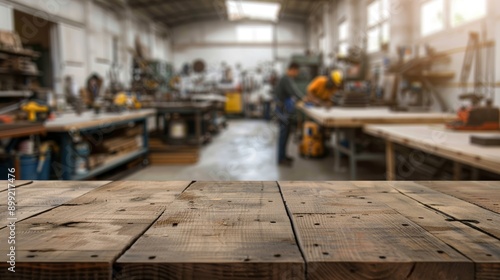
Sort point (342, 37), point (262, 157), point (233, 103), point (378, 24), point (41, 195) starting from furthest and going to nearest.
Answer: point (233, 103) → point (342, 37) → point (378, 24) → point (262, 157) → point (41, 195)

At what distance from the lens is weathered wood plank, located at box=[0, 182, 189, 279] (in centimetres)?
71

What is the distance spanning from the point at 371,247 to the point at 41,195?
0.89 metres

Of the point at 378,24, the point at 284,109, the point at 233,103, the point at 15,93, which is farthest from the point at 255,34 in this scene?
the point at 15,93

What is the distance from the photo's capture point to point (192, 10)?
13297mm

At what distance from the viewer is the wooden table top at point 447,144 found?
2.07m

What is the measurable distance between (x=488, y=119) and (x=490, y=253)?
2.74 metres

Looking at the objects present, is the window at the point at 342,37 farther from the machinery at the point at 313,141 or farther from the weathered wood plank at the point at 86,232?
the weathered wood plank at the point at 86,232

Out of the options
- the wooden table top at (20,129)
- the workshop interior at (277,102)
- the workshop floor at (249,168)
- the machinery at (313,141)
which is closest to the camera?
the wooden table top at (20,129)

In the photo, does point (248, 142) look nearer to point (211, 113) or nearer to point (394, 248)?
point (211, 113)

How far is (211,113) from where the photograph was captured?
9.23m

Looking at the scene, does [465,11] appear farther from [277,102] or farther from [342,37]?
[342,37]

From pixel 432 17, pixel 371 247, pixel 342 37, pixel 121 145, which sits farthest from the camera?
pixel 342 37

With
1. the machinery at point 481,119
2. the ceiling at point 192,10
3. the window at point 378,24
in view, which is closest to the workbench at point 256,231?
the machinery at point 481,119

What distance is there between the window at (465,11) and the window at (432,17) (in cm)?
21
